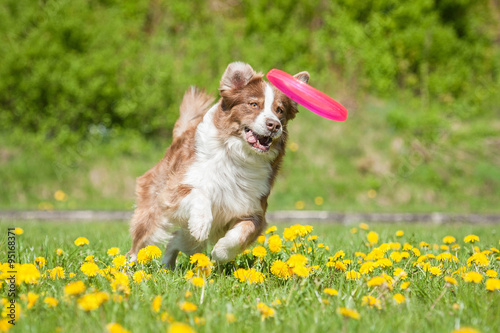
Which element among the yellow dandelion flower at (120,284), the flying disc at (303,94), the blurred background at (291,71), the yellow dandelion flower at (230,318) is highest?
the flying disc at (303,94)

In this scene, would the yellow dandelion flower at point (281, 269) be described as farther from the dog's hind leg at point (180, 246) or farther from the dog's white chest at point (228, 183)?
the dog's hind leg at point (180, 246)

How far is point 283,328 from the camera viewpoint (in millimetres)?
2293

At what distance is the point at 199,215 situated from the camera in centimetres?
380

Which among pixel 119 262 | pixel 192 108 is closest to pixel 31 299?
pixel 119 262

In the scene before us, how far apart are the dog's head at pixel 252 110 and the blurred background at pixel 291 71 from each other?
6610mm

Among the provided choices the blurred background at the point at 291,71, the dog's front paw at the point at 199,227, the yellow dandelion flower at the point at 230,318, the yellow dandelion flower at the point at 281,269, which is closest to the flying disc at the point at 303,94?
the dog's front paw at the point at 199,227

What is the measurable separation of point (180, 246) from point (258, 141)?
1.16 meters

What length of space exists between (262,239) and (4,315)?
82.1 inches

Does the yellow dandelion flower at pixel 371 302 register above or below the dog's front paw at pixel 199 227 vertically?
above

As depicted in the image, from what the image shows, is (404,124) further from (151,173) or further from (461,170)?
(151,173)

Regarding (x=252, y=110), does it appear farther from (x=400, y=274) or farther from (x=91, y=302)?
(x=91, y=302)

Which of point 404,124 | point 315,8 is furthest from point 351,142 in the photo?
point 315,8

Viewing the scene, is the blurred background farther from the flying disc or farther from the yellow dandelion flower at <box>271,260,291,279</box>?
the yellow dandelion flower at <box>271,260,291,279</box>

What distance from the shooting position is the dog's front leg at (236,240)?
370cm
